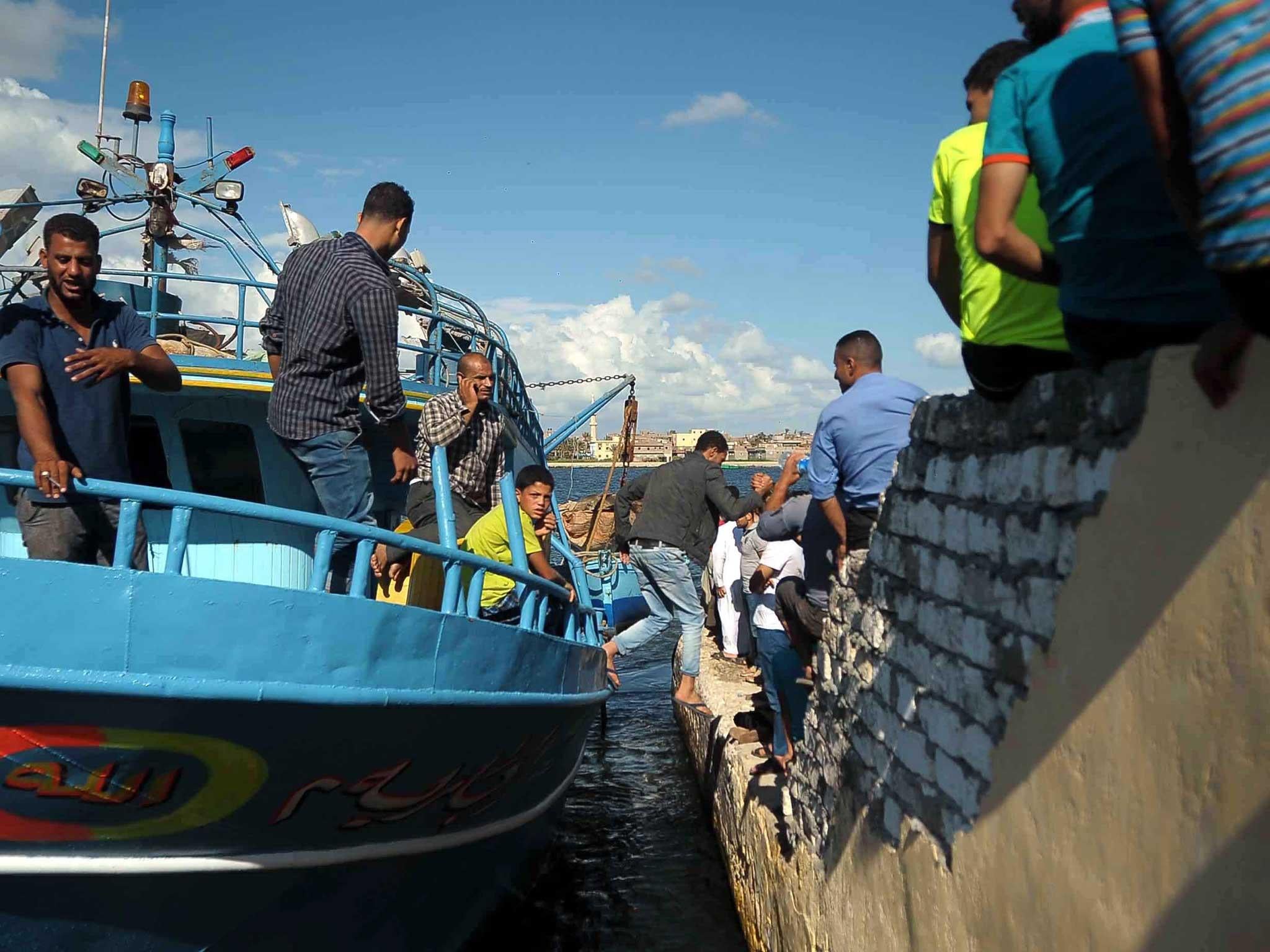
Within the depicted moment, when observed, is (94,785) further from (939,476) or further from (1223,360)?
(1223,360)

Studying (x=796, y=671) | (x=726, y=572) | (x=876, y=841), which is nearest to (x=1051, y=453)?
(x=876, y=841)

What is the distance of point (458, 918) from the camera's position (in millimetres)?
5445

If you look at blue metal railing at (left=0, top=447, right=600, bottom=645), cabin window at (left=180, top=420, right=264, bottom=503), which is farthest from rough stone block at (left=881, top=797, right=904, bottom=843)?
cabin window at (left=180, top=420, right=264, bottom=503)

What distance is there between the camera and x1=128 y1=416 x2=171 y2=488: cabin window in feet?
20.1

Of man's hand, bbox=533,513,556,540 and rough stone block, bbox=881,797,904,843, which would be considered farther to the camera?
man's hand, bbox=533,513,556,540

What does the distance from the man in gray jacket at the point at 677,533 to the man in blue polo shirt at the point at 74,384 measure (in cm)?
445

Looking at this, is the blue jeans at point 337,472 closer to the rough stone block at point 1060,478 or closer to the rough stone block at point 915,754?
the rough stone block at point 915,754

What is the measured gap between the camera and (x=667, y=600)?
323 inches

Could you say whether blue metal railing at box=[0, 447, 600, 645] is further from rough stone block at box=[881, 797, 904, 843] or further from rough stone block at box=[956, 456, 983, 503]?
rough stone block at box=[956, 456, 983, 503]

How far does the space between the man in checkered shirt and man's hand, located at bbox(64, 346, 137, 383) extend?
166cm

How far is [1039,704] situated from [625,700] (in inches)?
484

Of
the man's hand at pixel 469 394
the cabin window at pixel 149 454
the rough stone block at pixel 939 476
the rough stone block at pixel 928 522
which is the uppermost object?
the man's hand at pixel 469 394

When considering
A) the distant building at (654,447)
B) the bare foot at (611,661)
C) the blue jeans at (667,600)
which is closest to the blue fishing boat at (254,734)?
the bare foot at (611,661)

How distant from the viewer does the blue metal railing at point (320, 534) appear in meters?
3.33
